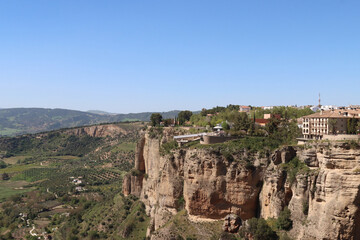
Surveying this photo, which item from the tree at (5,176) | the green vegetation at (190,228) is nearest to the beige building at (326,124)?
the green vegetation at (190,228)

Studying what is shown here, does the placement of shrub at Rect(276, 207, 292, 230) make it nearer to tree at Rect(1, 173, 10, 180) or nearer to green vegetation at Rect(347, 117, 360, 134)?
green vegetation at Rect(347, 117, 360, 134)

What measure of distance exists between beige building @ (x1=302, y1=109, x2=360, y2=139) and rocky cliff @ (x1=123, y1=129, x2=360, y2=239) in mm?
7100

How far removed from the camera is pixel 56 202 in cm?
8638

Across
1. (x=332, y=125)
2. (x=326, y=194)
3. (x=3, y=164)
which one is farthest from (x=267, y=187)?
(x=3, y=164)

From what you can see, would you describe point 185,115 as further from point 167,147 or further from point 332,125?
point 332,125

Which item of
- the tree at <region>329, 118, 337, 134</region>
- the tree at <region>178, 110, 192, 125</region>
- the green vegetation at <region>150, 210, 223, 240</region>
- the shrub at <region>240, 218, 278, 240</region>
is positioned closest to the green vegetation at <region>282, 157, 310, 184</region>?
the shrub at <region>240, 218, 278, 240</region>

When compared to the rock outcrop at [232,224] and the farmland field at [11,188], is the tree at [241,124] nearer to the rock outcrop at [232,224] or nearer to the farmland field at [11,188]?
the rock outcrop at [232,224]

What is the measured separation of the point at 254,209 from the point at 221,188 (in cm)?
428

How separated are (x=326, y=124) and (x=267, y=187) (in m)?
11.4

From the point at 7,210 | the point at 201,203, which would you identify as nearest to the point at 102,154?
the point at 7,210

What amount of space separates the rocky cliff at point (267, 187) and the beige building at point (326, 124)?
710cm

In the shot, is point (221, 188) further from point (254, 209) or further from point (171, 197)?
point (171, 197)

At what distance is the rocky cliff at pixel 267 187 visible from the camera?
30594 mm

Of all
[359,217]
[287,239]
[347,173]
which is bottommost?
[287,239]
